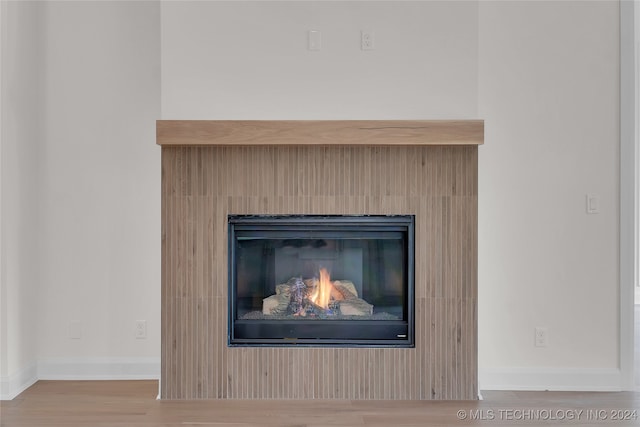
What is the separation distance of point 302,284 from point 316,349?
339 millimetres

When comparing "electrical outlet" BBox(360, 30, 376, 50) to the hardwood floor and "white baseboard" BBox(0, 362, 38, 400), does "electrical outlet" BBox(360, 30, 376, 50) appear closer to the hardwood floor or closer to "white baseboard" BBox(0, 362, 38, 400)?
the hardwood floor

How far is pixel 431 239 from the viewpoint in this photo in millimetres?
2939

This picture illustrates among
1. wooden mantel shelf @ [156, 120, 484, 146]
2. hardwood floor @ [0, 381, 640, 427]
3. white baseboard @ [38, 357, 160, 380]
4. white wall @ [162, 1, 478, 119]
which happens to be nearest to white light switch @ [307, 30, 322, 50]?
white wall @ [162, 1, 478, 119]

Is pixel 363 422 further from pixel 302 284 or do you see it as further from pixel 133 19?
pixel 133 19

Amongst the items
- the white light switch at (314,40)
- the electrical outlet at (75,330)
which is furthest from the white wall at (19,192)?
Answer: the white light switch at (314,40)

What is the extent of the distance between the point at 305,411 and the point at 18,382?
1.52 meters

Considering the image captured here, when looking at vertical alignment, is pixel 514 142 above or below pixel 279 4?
below

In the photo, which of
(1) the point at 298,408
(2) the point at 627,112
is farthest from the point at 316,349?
(2) the point at 627,112

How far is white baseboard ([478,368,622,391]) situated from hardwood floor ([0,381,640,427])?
2.5 inches

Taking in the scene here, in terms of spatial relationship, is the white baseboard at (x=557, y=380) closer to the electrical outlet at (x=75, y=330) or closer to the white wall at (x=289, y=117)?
the white wall at (x=289, y=117)

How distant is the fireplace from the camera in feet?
9.74

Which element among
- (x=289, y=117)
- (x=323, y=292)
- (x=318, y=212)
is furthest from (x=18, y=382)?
(x=289, y=117)

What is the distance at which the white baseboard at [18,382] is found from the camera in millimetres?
2939

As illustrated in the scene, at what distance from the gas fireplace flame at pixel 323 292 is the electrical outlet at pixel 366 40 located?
1174 mm
